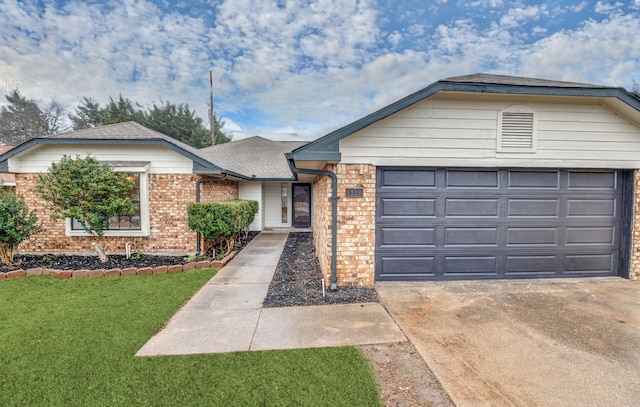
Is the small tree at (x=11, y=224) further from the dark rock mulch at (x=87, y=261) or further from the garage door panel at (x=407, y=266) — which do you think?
the garage door panel at (x=407, y=266)

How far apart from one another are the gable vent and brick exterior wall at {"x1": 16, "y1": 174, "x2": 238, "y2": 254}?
7686 millimetres

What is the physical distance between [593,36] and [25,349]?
66.8 feet

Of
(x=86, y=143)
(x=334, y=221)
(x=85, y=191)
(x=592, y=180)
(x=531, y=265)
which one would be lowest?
(x=531, y=265)

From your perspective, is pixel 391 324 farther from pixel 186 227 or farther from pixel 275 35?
pixel 275 35

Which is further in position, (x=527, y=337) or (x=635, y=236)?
(x=635, y=236)

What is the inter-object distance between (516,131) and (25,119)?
4388 cm

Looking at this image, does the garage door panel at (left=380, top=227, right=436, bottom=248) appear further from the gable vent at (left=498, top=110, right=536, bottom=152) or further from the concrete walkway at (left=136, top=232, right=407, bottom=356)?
the gable vent at (left=498, top=110, right=536, bottom=152)

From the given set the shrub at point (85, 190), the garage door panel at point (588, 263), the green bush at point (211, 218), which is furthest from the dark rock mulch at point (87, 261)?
the garage door panel at point (588, 263)

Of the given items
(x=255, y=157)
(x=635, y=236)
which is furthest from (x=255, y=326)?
(x=255, y=157)

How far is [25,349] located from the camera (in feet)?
10.8

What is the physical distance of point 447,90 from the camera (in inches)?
192

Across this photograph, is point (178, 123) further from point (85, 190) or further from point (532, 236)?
point (532, 236)

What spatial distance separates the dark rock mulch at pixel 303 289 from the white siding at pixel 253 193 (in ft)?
19.9

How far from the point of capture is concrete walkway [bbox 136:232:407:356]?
11.2 feet
